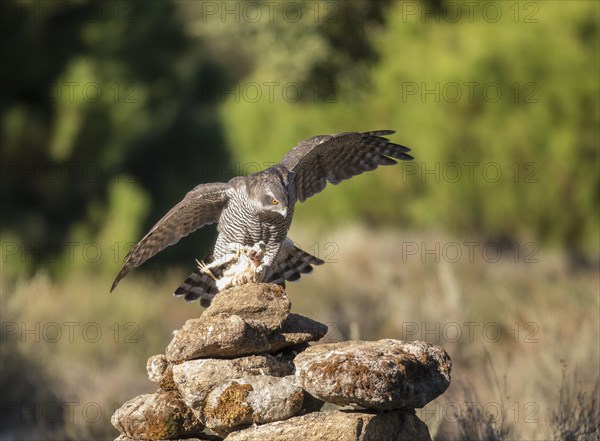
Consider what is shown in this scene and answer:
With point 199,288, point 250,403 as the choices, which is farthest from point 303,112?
point 250,403

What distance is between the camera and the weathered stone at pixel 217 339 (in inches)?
192

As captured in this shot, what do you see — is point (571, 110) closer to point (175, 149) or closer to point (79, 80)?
point (175, 149)

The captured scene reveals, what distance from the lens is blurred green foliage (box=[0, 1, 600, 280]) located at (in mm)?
15047

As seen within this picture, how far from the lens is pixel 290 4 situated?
19.8 metres

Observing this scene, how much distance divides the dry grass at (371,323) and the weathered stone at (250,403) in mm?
1684

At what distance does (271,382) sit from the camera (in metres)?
4.93

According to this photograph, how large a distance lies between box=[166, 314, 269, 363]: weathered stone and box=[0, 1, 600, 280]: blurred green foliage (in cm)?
975

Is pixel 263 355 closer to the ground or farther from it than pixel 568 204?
closer to the ground

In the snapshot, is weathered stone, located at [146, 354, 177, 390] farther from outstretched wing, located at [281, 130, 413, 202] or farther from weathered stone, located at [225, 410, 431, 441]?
outstretched wing, located at [281, 130, 413, 202]

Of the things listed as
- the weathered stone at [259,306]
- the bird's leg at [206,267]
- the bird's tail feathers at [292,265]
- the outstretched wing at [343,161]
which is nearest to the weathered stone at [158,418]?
the weathered stone at [259,306]

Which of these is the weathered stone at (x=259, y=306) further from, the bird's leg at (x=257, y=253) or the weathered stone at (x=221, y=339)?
the bird's leg at (x=257, y=253)

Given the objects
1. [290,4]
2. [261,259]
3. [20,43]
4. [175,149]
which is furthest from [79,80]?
[261,259]

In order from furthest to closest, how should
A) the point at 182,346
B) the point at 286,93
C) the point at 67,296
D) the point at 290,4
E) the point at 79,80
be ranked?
the point at 286,93 < the point at 290,4 < the point at 79,80 < the point at 67,296 < the point at 182,346

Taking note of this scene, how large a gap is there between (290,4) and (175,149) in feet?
15.2
